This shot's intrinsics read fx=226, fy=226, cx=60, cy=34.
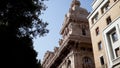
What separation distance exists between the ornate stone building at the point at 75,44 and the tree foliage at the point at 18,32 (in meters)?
22.2

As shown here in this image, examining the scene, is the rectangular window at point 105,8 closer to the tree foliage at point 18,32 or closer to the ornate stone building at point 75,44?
the ornate stone building at point 75,44

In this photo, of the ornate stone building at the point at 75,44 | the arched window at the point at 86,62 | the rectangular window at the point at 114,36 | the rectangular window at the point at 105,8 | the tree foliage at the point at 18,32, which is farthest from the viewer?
the ornate stone building at the point at 75,44

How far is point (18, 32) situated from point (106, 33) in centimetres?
1476

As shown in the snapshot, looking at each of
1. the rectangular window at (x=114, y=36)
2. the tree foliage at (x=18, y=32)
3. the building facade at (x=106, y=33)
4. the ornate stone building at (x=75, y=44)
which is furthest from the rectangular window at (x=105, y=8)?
the tree foliage at (x=18, y=32)

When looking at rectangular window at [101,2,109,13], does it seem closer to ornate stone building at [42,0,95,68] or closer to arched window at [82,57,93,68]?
ornate stone building at [42,0,95,68]

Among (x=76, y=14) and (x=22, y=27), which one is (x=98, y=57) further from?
(x=76, y=14)

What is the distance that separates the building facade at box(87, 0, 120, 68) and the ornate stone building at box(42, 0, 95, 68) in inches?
314

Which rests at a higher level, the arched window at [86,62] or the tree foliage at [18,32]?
the arched window at [86,62]

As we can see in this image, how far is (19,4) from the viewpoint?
16906 mm

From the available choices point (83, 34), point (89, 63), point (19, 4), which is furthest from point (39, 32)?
point (83, 34)

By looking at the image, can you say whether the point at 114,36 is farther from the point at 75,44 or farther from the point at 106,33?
the point at 75,44

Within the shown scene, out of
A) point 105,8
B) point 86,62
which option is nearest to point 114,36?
point 105,8

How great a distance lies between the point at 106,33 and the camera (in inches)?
1132

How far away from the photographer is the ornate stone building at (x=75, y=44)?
132ft
